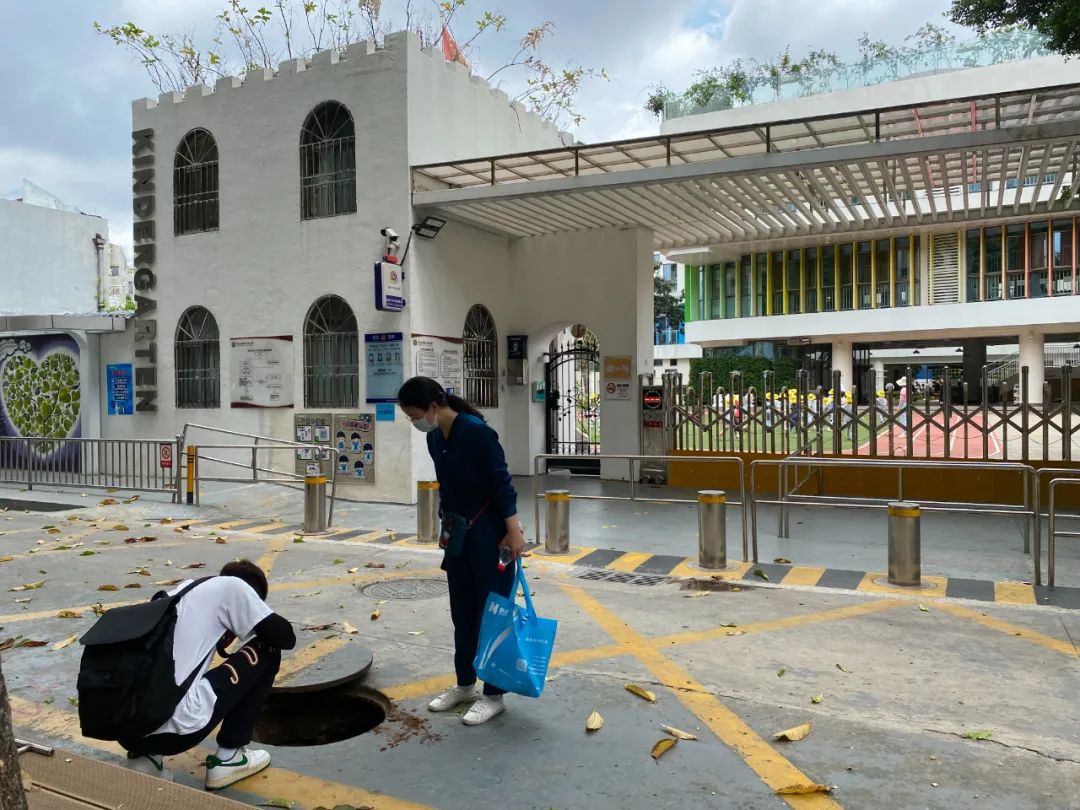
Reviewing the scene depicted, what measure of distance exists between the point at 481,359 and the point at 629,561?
6.76m

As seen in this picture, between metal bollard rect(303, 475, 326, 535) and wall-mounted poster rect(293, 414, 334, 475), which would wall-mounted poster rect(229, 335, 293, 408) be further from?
metal bollard rect(303, 475, 326, 535)

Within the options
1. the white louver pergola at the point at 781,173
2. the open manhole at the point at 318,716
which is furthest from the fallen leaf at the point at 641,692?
the white louver pergola at the point at 781,173

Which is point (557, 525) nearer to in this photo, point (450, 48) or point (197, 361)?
point (197, 361)

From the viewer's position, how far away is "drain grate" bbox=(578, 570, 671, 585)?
7.45 m

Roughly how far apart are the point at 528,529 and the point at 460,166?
17.9 feet

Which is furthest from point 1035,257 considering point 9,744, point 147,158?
point 9,744

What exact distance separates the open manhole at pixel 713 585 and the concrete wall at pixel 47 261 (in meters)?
24.7

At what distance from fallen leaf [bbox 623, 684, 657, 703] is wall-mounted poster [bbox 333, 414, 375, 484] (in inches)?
338

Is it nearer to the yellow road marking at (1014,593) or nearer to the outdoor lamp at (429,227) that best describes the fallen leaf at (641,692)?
the yellow road marking at (1014,593)

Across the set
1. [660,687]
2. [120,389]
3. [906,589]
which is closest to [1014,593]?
[906,589]

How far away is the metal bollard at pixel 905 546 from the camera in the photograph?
7.08 metres

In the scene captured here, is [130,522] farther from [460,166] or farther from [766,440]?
[766,440]

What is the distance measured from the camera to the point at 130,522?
36.3ft

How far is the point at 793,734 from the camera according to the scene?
4008 millimetres
